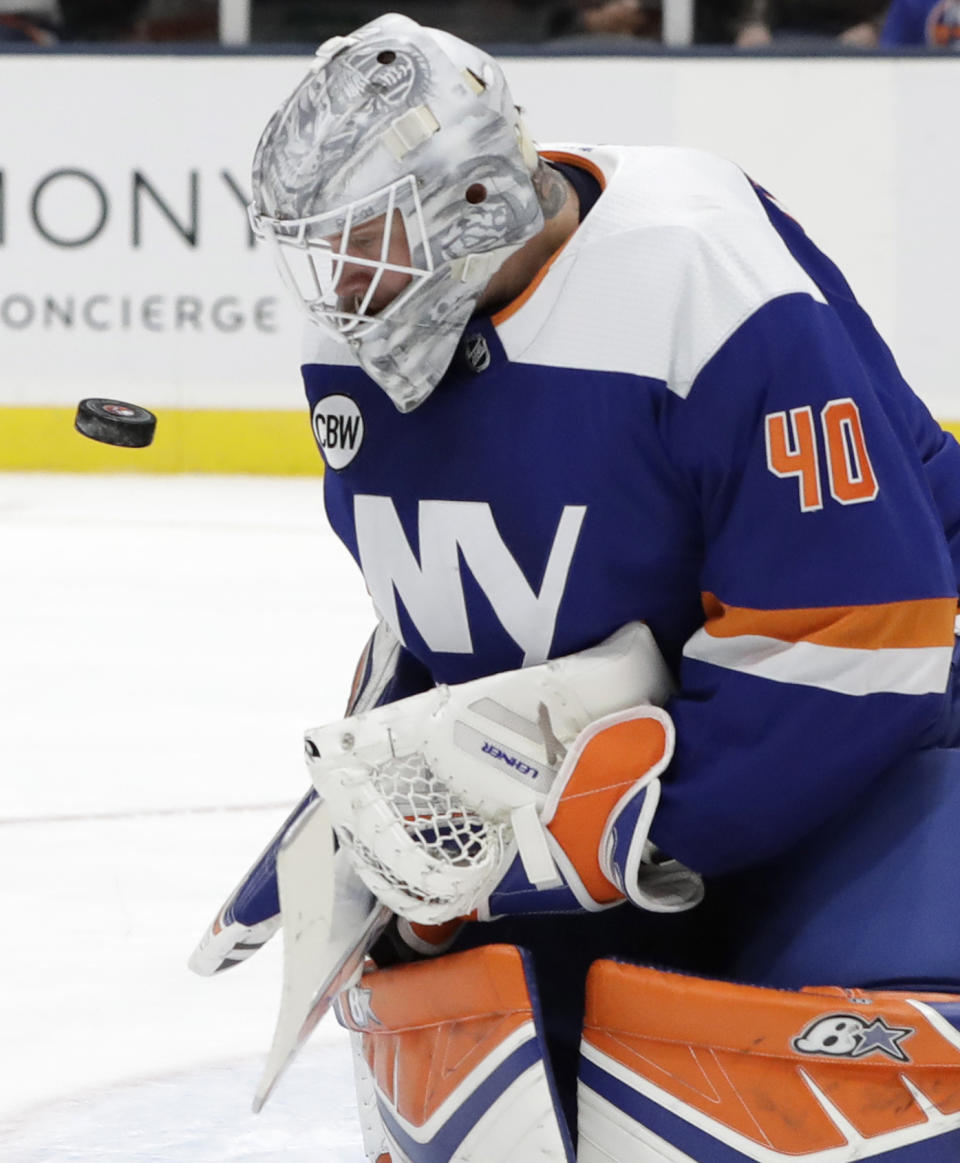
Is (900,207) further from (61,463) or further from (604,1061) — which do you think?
(604,1061)

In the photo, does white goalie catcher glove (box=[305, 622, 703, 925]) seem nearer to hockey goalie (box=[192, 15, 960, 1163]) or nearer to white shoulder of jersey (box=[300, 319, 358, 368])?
hockey goalie (box=[192, 15, 960, 1163])

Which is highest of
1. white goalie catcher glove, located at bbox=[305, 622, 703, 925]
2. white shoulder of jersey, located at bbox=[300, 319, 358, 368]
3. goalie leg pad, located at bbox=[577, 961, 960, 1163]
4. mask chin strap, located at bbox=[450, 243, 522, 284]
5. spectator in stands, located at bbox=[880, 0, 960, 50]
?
mask chin strap, located at bbox=[450, 243, 522, 284]

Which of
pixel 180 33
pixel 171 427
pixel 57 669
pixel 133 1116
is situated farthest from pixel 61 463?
pixel 133 1116

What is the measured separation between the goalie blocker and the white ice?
1.25 ft

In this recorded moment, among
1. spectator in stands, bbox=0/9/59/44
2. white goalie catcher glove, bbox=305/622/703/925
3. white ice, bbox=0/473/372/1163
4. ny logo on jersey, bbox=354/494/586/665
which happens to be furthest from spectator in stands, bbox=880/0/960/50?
white goalie catcher glove, bbox=305/622/703/925

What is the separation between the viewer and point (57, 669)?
3314 millimetres

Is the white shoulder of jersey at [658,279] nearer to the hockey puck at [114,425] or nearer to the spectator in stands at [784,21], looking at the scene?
the hockey puck at [114,425]

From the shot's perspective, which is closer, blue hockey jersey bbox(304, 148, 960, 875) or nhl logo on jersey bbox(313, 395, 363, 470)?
blue hockey jersey bbox(304, 148, 960, 875)

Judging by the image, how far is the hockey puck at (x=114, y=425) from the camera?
1.50m

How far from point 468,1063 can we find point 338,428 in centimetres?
48

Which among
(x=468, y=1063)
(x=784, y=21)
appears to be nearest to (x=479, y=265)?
(x=468, y=1063)

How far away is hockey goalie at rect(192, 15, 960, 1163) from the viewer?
4.08ft

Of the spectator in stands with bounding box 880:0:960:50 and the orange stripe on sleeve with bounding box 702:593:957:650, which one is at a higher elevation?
the orange stripe on sleeve with bounding box 702:593:957:650

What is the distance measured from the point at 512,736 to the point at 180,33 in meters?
5.03
